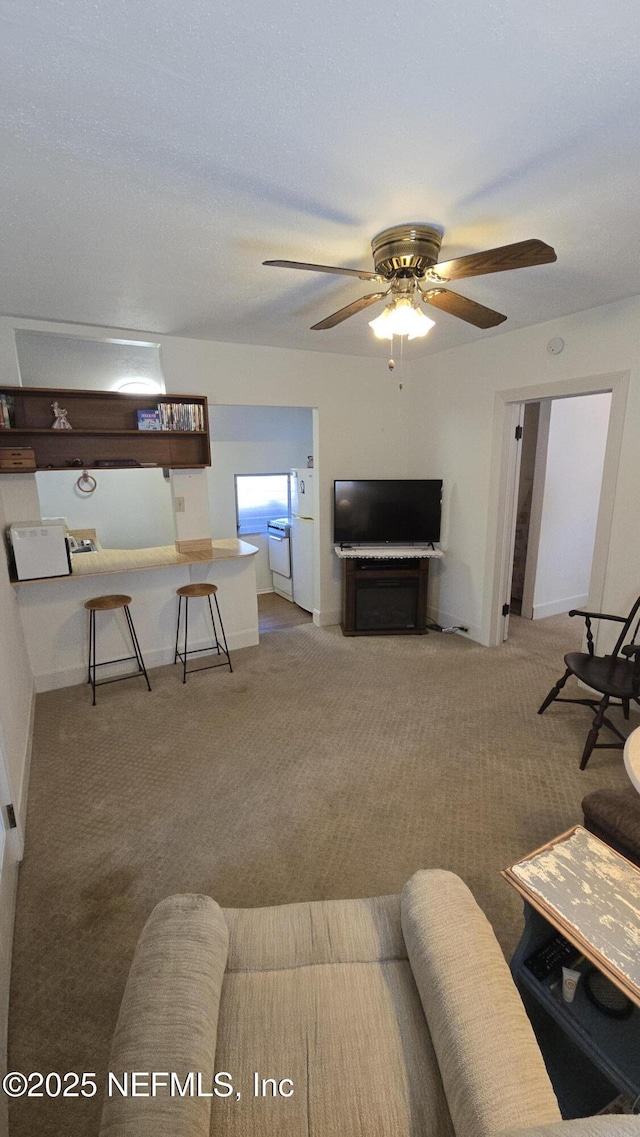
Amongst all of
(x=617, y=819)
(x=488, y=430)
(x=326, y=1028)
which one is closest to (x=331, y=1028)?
(x=326, y=1028)

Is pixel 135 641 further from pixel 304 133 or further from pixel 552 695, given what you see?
pixel 304 133

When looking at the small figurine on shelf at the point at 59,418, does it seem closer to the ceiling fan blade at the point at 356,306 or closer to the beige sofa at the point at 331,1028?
the ceiling fan blade at the point at 356,306

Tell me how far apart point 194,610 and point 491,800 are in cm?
269

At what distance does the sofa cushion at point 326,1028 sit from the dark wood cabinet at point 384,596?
3162 millimetres

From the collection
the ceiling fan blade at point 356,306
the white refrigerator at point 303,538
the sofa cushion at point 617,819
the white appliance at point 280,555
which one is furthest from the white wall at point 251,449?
the sofa cushion at point 617,819

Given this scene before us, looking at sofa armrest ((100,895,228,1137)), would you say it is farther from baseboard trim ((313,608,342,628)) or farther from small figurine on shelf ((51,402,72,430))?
baseboard trim ((313,608,342,628))

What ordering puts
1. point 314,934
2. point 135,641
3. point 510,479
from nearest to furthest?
point 314,934, point 135,641, point 510,479

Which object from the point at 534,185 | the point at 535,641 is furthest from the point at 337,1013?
the point at 535,641

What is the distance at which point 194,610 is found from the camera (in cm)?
400

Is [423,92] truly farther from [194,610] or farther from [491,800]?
Answer: [194,610]

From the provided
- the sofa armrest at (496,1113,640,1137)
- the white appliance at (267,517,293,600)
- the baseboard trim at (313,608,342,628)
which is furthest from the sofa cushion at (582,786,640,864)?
the white appliance at (267,517,293,600)

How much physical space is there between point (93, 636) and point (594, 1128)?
351cm

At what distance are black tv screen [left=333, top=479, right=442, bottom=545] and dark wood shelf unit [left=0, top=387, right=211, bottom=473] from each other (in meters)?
1.34

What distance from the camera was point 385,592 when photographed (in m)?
4.44
